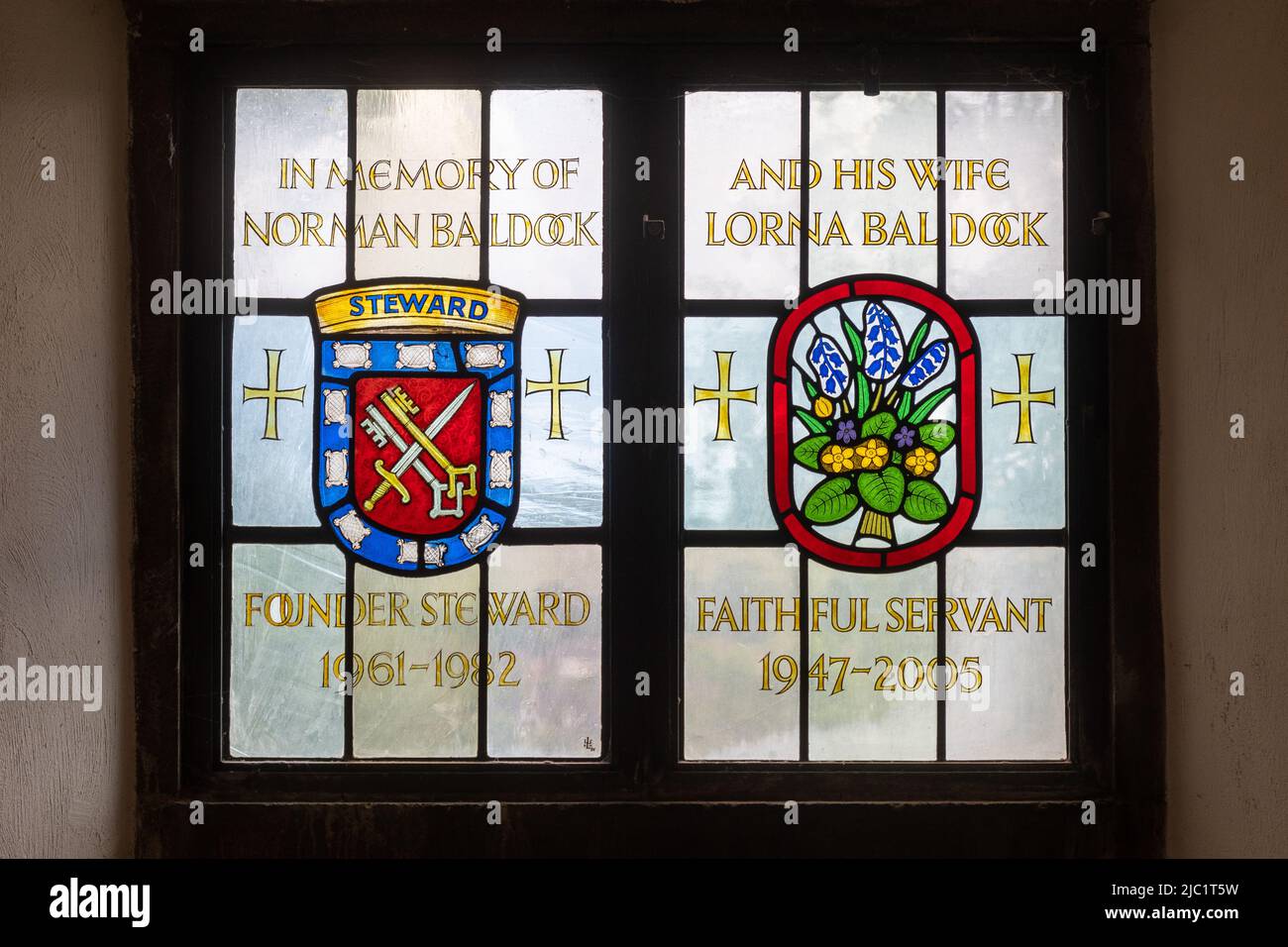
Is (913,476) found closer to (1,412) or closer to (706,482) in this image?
(706,482)

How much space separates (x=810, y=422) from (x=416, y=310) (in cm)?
76

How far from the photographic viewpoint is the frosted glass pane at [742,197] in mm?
1544

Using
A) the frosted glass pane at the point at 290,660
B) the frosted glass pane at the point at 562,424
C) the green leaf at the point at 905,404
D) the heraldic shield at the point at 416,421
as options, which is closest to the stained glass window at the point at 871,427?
the green leaf at the point at 905,404

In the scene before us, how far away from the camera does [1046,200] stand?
60.9 inches

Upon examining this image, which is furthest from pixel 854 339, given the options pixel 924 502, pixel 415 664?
pixel 415 664

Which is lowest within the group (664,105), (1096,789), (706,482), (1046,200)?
(1096,789)

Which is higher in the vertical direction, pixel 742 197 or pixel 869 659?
pixel 742 197

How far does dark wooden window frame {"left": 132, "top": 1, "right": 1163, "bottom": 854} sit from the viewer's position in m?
1.49

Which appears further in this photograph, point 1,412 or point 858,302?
point 858,302

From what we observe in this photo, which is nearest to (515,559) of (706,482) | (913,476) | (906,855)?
(706,482)

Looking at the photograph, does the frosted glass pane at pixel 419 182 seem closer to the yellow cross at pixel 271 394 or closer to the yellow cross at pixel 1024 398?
the yellow cross at pixel 271 394

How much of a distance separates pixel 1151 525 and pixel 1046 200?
63 cm

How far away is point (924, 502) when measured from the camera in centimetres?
153

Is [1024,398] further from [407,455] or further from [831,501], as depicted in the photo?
[407,455]
